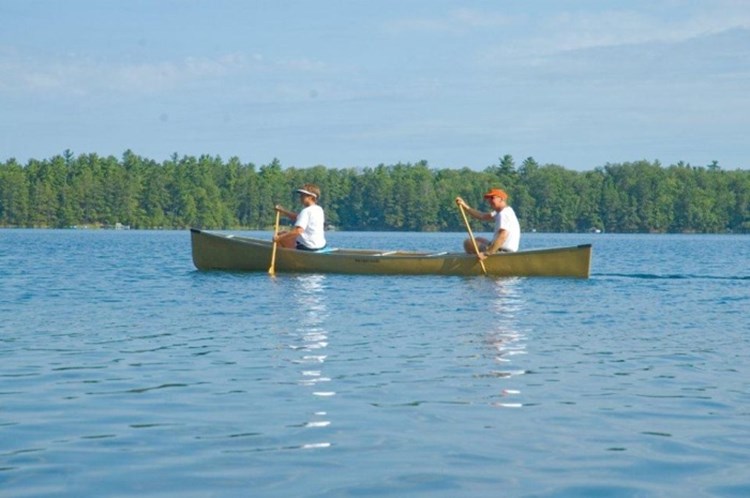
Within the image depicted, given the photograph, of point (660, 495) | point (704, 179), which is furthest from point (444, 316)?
point (704, 179)

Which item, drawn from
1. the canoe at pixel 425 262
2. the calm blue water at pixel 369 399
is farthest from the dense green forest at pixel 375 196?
the calm blue water at pixel 369 399

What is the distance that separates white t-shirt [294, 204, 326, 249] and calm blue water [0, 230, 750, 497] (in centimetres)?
586

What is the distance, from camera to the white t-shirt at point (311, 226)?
77.3 ft

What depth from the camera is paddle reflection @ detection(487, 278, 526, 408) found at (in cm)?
966

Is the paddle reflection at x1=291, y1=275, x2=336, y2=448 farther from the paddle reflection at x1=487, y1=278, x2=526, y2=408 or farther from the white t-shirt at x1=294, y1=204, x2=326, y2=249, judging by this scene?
the white t-shirt at x1=294, y1=204, x2=326, y2=249

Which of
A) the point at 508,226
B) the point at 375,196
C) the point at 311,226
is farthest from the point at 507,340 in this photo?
the point at 375,196

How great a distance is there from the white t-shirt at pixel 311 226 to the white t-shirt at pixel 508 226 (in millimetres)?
3213

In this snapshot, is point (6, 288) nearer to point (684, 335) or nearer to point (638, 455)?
point (684, 335)

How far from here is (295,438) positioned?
25.6ft

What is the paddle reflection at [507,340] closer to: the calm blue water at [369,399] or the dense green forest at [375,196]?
the calm blue water at [369,399]

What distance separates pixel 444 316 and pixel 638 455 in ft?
27.9

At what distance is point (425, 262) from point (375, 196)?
5987 inches

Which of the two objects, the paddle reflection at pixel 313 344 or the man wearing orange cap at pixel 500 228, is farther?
the man wearing orange cap at pixel 500 228

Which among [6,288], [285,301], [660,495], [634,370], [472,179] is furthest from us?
[472,179]
